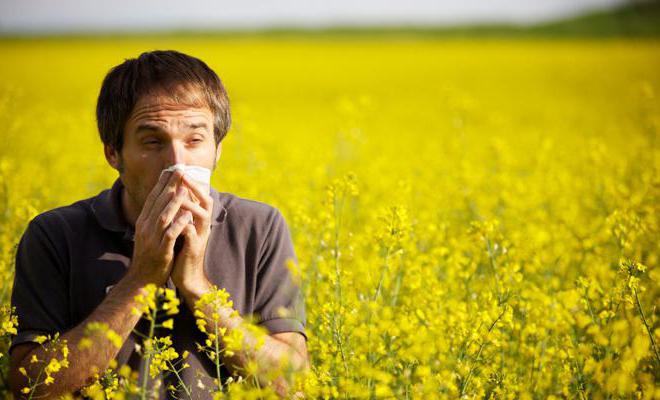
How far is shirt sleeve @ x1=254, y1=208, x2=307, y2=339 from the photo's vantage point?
1964 mm

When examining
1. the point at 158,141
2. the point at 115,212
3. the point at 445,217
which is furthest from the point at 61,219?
the point at 445,217

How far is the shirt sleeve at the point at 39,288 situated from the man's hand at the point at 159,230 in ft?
0.92

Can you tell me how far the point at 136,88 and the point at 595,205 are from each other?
11.5 ft

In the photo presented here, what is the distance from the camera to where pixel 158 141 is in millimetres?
1926

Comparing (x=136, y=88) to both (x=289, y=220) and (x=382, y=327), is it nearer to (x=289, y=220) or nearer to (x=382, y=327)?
(x=382, y=327)

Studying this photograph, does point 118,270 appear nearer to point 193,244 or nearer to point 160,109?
point 193,244

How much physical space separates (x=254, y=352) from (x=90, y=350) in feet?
1.42

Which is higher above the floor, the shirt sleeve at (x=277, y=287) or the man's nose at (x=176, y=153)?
the man's nose at (x=176, y=153)

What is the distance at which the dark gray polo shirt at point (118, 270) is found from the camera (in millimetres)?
1866

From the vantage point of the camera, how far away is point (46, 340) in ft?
5.96

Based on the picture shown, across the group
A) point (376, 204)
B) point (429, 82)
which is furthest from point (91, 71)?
point (376, 204)

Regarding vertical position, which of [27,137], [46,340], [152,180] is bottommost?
[27,137]

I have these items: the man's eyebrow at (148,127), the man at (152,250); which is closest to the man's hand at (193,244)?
the man at (152,250)

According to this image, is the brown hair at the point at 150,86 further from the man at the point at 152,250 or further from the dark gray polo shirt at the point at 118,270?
the dark gray polo shirt at the point at 118,270
